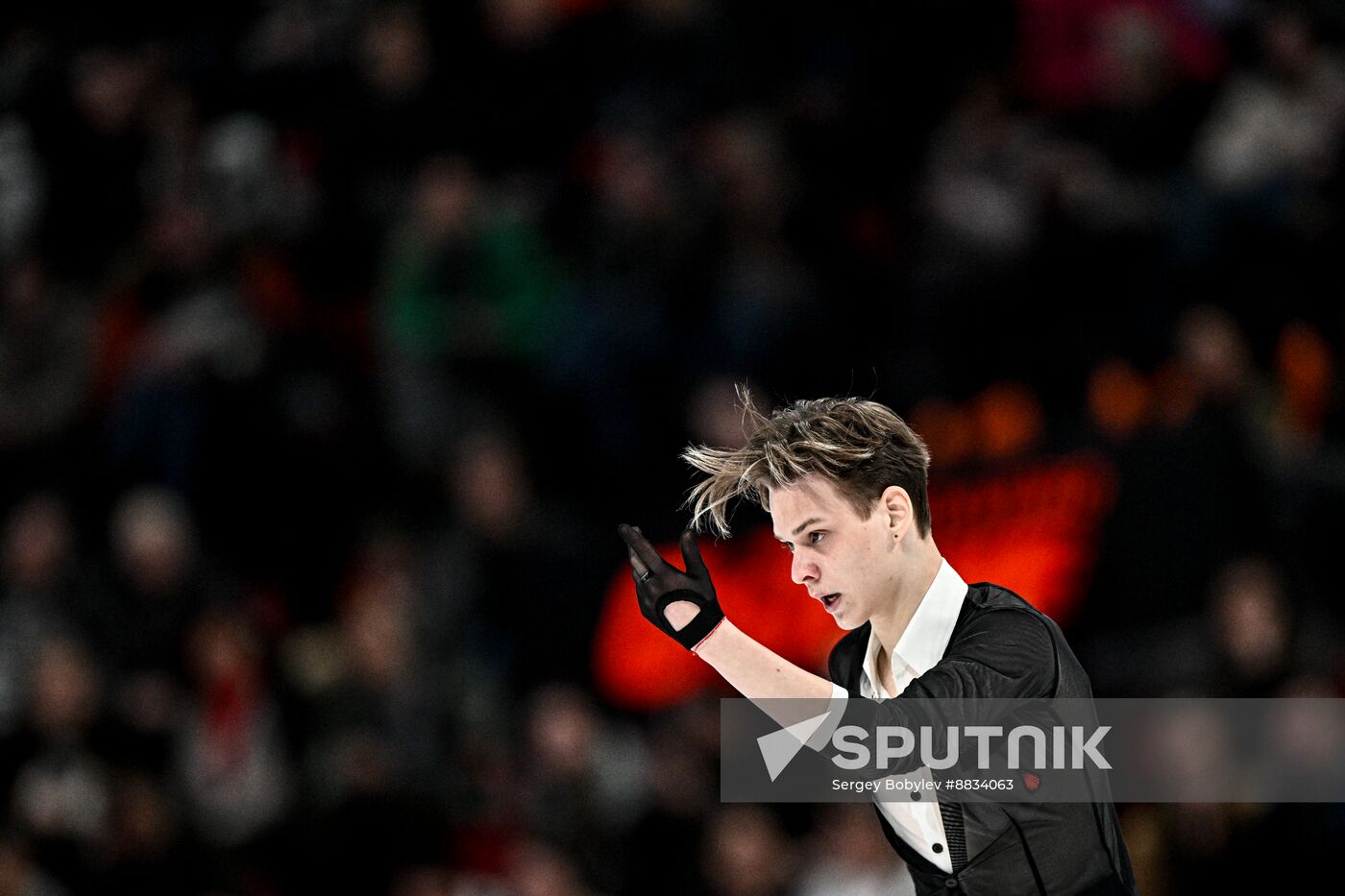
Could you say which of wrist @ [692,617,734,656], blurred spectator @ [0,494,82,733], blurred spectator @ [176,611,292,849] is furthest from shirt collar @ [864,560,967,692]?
blurred spectator @ [0,494,82,733]

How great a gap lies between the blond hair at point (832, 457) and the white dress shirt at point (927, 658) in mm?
138

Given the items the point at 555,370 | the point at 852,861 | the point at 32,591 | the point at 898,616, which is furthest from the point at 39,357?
the point at 898,616

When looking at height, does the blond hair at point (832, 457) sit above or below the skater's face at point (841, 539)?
above

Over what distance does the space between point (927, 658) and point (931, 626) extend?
68 millimetres

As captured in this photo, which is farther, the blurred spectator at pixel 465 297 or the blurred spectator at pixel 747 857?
the blurred spectator at pixel 465 297

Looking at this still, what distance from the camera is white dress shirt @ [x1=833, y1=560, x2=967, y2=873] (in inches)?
150

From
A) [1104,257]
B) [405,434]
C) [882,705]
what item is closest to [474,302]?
[405,434]

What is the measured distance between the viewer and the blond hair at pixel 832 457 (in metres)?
3.67

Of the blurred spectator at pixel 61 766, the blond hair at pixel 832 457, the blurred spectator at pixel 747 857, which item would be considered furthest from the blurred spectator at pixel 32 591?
the blond hair at pixel 832 457

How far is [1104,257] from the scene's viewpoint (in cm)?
1055

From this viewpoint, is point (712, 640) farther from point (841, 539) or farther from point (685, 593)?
point (841, 539)

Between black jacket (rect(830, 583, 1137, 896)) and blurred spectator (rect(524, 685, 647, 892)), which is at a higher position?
black jacket (rect(830, 583, 1137, 896))

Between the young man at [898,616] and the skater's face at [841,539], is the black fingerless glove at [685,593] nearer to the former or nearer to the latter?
the young man at [898,616]

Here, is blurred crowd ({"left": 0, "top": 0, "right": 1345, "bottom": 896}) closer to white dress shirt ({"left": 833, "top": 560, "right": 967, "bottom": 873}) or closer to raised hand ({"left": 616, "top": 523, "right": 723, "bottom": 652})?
white dress shirt ({"left": 833, "top": 560, "right": 967, "bottom": 873})
